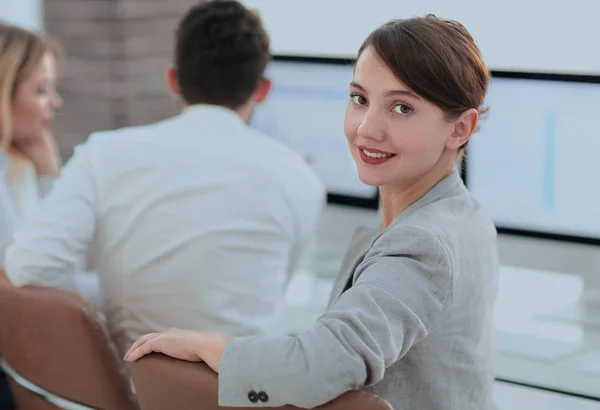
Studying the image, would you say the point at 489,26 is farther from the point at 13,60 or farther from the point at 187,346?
the point at 187,346

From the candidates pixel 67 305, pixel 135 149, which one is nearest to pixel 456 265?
pixel 67 305

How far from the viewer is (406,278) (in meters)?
1.17

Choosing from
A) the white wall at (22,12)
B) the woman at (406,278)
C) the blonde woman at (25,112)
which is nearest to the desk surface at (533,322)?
the woman at (406,278)

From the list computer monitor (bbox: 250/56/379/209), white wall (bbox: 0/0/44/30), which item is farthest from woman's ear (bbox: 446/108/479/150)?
white wall (bbox: 0/0/44/30)

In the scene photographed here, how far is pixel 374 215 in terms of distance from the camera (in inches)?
94.4

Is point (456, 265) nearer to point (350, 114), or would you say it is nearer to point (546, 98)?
point (350, 114)

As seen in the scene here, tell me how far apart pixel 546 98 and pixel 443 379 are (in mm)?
940

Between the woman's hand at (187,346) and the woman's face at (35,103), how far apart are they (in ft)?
4.58

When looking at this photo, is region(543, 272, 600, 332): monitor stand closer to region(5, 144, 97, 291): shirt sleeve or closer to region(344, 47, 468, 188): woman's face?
region(344, 47, 468, 188): woman's face

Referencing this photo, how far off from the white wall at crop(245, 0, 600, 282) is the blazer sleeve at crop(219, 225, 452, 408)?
0.97 metres

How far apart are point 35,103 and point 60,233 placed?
0.78m

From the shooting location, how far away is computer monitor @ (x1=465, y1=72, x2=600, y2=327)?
2.00 meters

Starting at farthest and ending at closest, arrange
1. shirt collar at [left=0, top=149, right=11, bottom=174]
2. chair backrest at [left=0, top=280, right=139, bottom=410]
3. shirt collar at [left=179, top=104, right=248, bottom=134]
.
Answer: shirt collar at [left=0, top=149, right=11, bottom=174]
shirt collar at [left=179, top=104, right=248, bottom=134]
chair backrest at [left=0, top=280, right=139, bottom=410]

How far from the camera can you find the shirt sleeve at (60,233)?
186 centimetres
